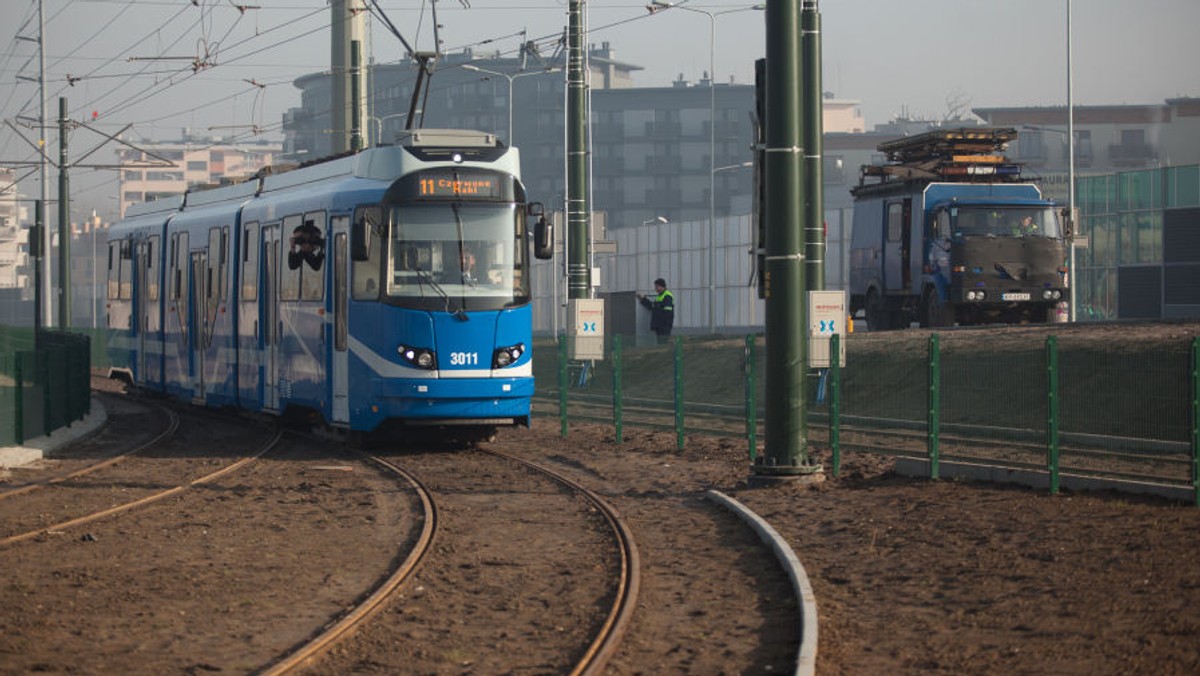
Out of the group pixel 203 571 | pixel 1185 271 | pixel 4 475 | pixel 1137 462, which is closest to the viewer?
pixel 203 571

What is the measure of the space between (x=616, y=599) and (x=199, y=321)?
18272 mm

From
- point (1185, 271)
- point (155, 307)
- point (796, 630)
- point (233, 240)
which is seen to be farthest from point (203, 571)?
point (1185, 271)

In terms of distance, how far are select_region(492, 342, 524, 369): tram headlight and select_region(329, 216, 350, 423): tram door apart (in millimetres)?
1942

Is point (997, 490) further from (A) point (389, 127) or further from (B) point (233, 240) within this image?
(A) point (389, 127)

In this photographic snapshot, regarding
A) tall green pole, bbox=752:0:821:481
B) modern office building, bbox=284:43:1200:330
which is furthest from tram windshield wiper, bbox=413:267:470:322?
modern office building, bbox=284:43:1200:330

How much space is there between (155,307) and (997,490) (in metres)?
19.5

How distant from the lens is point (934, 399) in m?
16.9

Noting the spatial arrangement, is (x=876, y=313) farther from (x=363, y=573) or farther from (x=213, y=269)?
(x=363, y=573)

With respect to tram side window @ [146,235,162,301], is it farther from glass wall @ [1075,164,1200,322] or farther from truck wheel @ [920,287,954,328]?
glass wall @ [1075,164,1200,322]

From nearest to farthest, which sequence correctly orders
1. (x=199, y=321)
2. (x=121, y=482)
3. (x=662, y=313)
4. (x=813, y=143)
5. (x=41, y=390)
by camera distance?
(x=121, y=482)
(x=813, y=143)
(x=41, y=390)
(x=199, y=321)
(x=662, y=313)

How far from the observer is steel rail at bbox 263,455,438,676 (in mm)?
8664

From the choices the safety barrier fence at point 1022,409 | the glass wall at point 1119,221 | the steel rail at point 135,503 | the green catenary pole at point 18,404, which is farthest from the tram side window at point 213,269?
the glass wall at point 1119,221

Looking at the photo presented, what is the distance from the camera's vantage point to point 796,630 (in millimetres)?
9898

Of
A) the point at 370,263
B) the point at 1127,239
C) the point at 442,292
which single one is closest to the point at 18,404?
the point at 370,263
